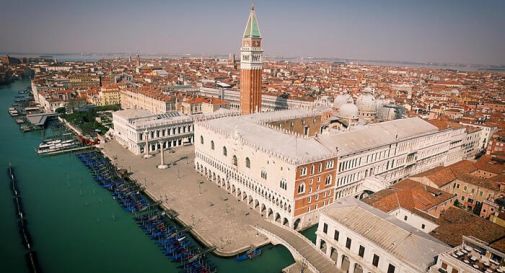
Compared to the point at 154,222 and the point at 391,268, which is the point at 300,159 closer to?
the point at 391,268

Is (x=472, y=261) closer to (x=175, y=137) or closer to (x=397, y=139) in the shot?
(x=397, y=139)

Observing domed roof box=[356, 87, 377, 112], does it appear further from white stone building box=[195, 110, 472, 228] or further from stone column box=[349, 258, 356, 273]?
stone column box=[349, 258, 356, 273]

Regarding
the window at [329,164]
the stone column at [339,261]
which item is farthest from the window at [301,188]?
the stone column at [339,261]

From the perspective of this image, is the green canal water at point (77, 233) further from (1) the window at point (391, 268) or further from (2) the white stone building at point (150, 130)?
(2) the white stone building at point (150, 130)

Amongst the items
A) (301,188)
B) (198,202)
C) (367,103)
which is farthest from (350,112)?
(198,202)

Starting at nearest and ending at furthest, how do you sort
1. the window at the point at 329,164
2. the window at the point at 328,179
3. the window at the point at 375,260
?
the window at the point at 375,260
the window at the point at 329,164
the window at the point at 328,179

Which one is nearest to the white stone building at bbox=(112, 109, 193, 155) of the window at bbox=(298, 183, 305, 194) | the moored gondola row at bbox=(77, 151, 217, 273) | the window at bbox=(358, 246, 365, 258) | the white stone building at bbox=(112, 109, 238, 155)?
the white stone building at bbox=(112, 109, 238, 155)
